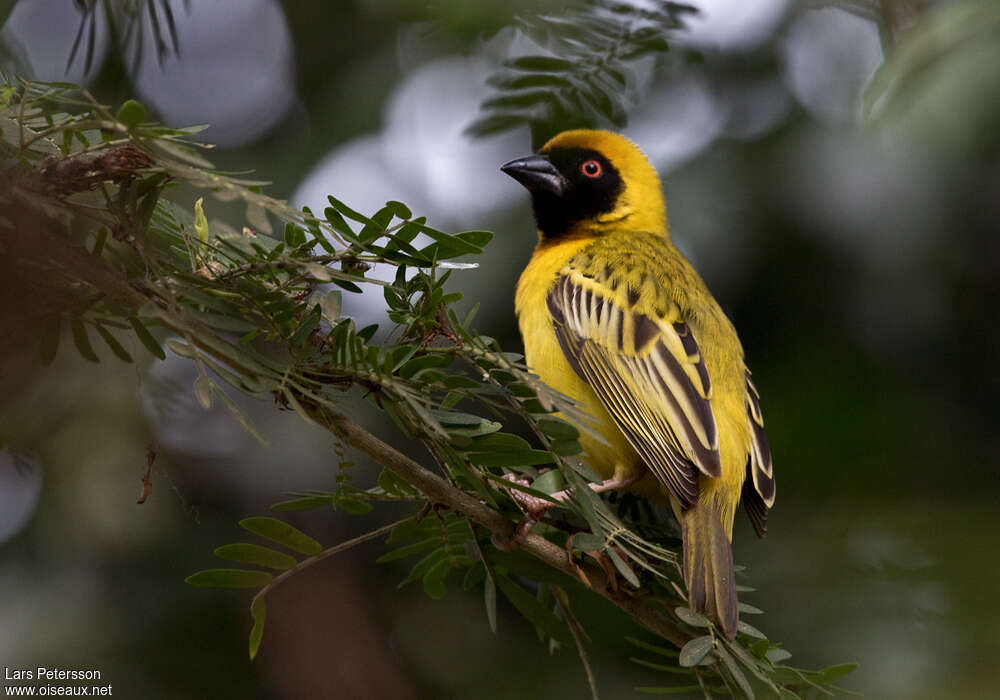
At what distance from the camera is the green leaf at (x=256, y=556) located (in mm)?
1675

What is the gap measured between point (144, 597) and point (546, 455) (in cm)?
219

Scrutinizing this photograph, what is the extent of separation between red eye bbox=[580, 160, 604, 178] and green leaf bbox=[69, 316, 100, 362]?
292 cm

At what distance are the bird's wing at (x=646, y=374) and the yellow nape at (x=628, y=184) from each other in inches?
38.6

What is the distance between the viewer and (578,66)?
2824 mm

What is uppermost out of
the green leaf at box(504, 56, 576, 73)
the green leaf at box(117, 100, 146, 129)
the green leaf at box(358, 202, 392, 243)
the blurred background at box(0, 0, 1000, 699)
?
the green leaf at box(117, 100, 146, 129)

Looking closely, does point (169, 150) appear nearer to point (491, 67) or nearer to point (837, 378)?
point (491, 67)

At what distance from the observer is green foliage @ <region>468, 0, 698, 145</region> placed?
2.74 metres

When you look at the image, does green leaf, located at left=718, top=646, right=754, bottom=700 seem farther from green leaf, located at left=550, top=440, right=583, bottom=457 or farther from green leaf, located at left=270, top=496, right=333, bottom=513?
green leaf, located at left=270, top=496, right=333, bottom=513

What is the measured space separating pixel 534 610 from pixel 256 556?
0.62 meters

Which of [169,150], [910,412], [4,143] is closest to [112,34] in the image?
[4,143]

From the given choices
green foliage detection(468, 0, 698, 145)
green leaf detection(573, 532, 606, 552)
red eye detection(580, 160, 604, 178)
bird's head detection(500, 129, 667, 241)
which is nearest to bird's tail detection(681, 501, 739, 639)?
green leaf detection(573, 532, 606, 552)

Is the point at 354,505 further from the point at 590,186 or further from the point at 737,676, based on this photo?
the point at 590,186

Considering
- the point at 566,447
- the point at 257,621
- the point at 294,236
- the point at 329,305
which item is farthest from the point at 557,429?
the point at 257,621

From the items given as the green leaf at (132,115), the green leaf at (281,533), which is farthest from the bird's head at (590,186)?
the green leaf at (132,115)
